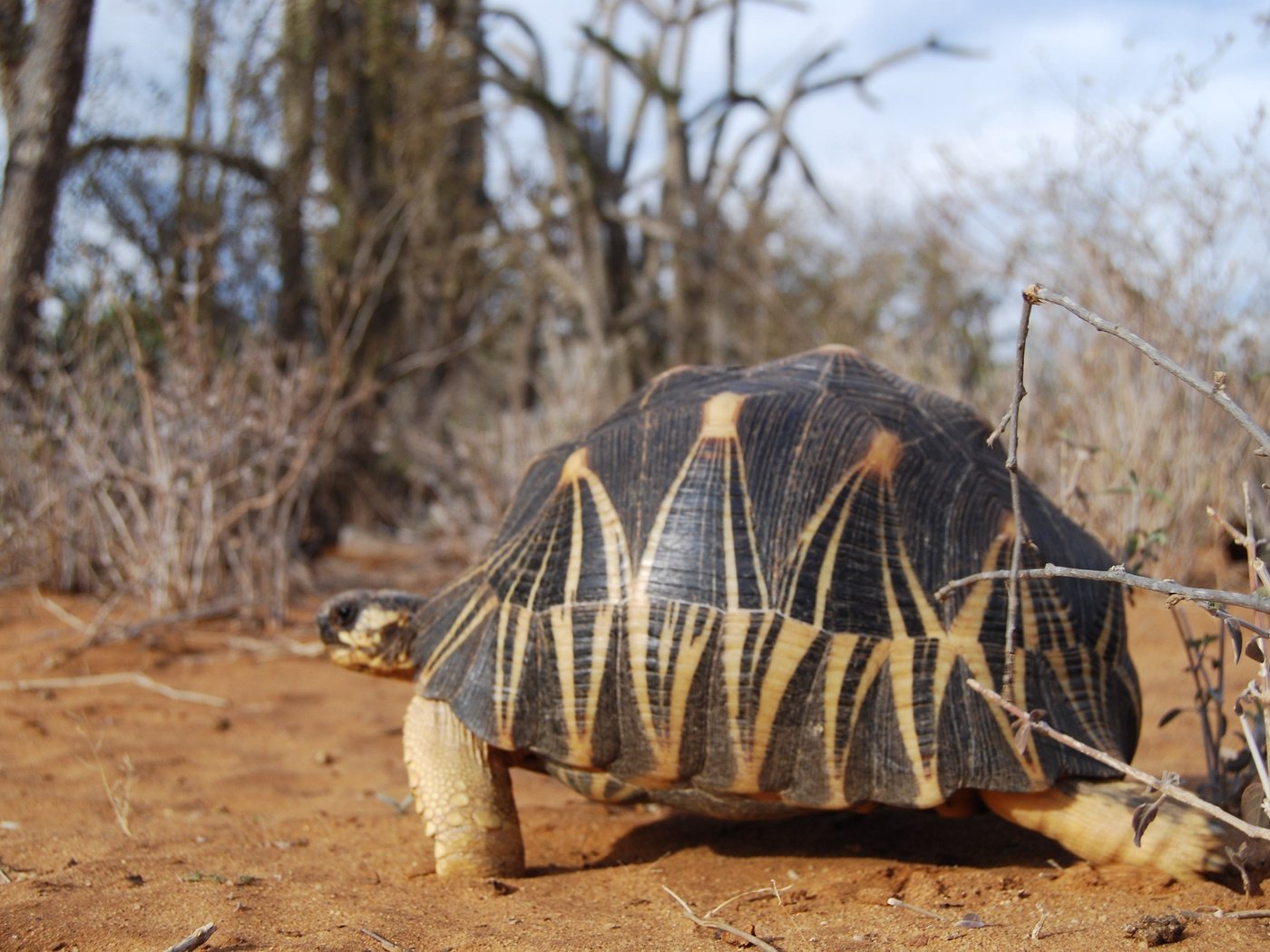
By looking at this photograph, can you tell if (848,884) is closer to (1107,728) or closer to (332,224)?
(1107,728)

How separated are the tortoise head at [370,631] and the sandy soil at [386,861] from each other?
48 cm

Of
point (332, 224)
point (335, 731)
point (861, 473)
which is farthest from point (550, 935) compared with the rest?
point (332, 224)

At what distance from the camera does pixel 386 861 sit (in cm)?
268

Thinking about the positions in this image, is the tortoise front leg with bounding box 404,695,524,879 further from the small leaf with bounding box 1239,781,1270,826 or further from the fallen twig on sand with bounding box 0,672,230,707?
the fallen twig on sand with bounding box 0,672,230,707

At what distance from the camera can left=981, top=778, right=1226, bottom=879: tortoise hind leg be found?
217 cm

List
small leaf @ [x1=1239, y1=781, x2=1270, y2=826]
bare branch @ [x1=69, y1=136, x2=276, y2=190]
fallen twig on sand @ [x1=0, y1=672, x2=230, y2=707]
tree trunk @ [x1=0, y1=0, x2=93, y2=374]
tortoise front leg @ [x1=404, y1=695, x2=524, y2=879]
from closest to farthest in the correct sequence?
small leaf @ [x1=1239, y1=781, x2=1270, y2=826]
tortoise front leg @ [x1=404, y1=695, x2=524, y2=879]
fallen twig on sand @ [x1=0, y1=672, x2=230, y2=707]
tree trunk @ [x1=0, y1=0, x2=93, y2=374]
bare branch @ [x1=69, y1=136, x2=276, y2=190]

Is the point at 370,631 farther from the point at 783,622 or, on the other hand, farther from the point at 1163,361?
the point at 1163,361

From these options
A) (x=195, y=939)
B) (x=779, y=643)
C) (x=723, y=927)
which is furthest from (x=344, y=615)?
(x=723, y=927)

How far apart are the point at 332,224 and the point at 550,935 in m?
7.75

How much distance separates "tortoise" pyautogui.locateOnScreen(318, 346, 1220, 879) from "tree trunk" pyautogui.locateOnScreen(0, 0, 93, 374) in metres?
4.64

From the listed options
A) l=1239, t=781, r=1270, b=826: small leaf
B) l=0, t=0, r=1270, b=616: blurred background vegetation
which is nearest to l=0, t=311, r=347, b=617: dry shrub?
l=0, t=0, r=1270, b=616: blurred background vegetation

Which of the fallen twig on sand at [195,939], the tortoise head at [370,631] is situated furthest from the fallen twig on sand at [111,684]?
the fallen twig on sand at [195,939]

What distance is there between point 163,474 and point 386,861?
2.99 metres

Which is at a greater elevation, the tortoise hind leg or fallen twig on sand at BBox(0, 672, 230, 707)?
the tortoise hind leg
